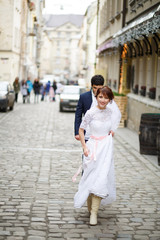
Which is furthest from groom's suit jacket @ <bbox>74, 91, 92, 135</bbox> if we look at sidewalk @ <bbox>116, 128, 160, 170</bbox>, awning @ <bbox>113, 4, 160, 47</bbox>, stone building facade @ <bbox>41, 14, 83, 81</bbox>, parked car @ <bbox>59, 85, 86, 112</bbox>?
stone building facade @ <bbox>41, 14, 83, 81</bbox>

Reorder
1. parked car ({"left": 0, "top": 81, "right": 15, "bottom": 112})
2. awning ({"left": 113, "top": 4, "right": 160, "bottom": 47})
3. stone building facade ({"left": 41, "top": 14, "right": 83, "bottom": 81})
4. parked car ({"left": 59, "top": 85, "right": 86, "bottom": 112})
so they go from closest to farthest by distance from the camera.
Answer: awning ({"left": 113, "top": 4, "right": 160, "bottom": 47}) → parked car ({"left": 0, "top": 81, "right": 15, "bottom": 112}) → parked car ({"left": 59, "top": 85, "right": 86, "bottom": 112}) → stone building facade ({"left": 41, "top": 14, "right": 83, "bottom": 81})

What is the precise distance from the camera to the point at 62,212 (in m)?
6.52

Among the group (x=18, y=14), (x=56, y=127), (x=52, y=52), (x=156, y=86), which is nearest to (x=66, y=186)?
(x=156, y=86)

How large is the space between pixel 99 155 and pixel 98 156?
0.06ft

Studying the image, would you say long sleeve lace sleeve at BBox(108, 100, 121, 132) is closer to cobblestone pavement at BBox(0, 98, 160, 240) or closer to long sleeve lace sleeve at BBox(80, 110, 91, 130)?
long sleeve lace sleeve at BBox(80, 110, 91, 130)

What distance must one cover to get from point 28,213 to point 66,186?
1869 mm

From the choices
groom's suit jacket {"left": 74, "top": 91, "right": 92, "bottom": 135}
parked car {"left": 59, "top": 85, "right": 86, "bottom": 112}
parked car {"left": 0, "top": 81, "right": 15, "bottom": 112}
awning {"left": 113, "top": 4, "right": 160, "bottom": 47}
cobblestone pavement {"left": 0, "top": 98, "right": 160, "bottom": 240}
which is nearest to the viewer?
cobblestone pavement {"left": 0, "top": 98, "right": 160, "bottom": 240}

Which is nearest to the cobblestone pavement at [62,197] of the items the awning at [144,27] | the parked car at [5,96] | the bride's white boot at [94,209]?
the bride's white boot at [94,209]

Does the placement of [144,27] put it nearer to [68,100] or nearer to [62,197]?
[62,197]

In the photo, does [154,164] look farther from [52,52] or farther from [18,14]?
[52,52]

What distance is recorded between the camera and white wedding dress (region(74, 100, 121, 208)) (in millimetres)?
5988

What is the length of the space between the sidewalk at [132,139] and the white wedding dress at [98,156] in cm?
444

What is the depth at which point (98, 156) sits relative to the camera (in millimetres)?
6039

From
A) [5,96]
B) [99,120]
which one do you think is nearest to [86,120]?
[99,120]
